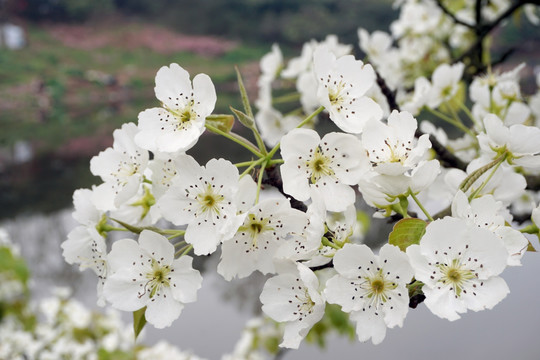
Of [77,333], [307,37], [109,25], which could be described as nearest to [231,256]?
[77,333]

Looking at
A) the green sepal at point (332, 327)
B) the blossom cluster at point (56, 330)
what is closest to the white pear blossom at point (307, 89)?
the green sepal at point (332, 327)

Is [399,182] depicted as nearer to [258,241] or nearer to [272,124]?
[258,241]

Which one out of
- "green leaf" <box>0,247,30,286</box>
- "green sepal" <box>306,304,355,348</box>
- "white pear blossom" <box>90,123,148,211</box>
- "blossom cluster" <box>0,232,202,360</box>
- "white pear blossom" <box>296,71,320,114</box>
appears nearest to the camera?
"white pear blossom" <box>90,123,148,211</box>

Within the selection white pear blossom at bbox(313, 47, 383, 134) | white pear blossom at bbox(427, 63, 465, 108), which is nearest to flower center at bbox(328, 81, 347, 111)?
white pear blossom at bbox(313, 47, 383, 134)

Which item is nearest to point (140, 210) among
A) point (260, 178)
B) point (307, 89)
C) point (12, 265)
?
point (260, 178)

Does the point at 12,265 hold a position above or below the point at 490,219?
below

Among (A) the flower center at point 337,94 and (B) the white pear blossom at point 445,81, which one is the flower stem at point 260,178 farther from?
(B) the white pear blossom at point 445,81

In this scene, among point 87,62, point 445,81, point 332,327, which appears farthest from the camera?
point 87,62

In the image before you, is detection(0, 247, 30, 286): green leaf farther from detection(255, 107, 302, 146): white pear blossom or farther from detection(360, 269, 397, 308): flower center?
detection(360, 269, 397, 308): flower center
